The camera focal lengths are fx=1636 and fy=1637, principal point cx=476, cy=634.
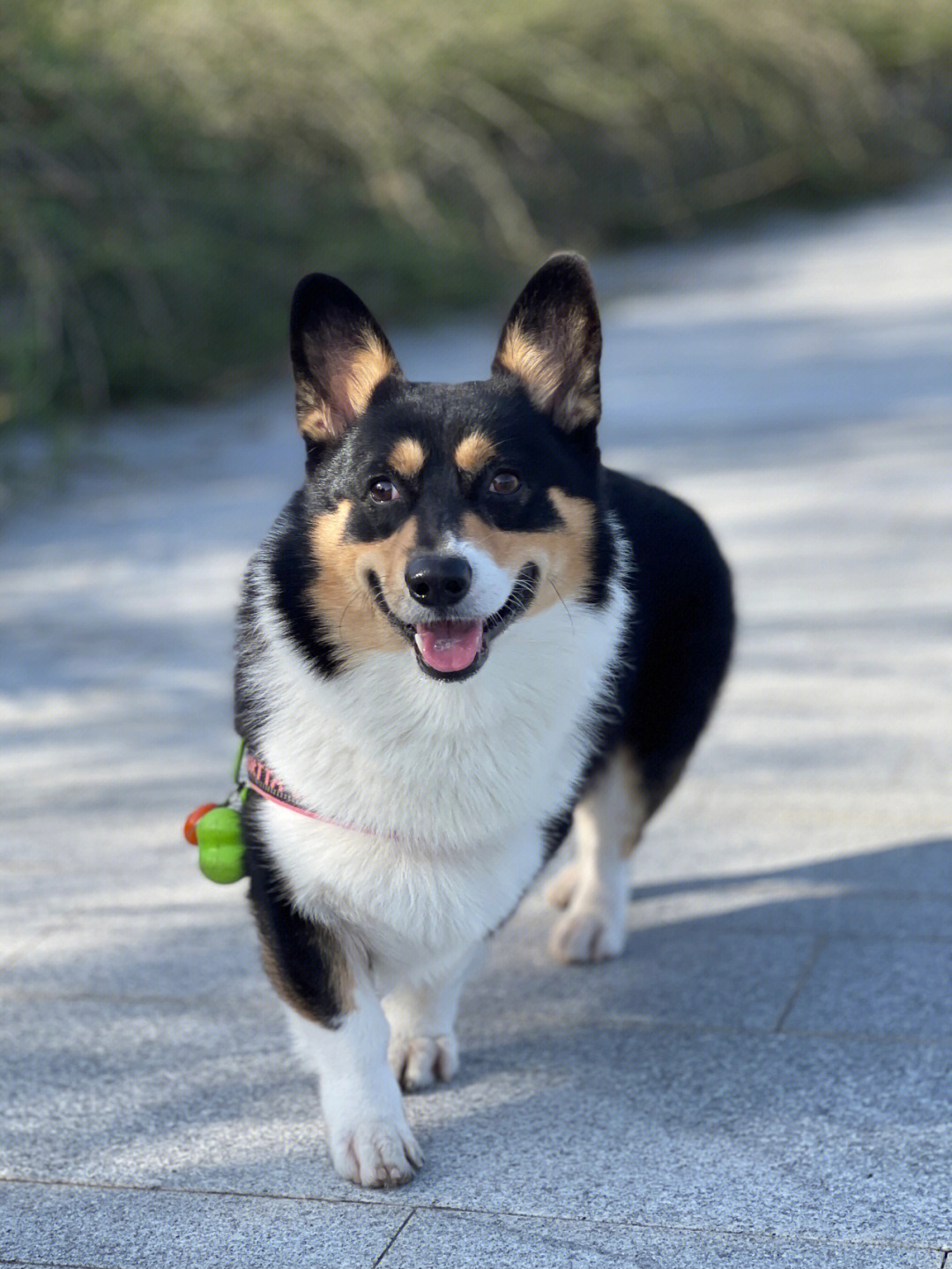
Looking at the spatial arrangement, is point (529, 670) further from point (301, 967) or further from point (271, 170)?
point (271, 170)

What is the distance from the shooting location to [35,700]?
4.99m

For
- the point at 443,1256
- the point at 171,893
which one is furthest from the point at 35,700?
the point at 443,1256

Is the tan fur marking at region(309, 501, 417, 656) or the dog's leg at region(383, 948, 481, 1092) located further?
the dog's leg at region(383, 948, 481, 1092)

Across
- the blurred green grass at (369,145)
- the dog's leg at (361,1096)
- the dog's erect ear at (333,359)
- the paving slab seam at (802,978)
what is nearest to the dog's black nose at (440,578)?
the dog's erect ear at (333,359)

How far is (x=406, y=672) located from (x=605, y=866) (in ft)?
3.17

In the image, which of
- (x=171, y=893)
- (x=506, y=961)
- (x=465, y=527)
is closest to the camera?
(x=465, y=527)

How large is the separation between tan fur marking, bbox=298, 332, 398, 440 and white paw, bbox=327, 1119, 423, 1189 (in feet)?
3.68

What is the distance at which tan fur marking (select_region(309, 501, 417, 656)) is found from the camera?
255cm

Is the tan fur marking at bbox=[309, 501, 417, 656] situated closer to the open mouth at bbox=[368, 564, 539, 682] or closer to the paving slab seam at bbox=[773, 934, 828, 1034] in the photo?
the open mouth at bbox=[368, 564, 539, 682]

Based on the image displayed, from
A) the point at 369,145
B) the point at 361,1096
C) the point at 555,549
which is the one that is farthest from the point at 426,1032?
the point at 369,145

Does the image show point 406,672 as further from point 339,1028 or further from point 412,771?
point 339,1028

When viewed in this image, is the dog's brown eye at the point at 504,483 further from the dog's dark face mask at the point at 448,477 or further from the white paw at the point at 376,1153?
the white paw at the point at 376,1153

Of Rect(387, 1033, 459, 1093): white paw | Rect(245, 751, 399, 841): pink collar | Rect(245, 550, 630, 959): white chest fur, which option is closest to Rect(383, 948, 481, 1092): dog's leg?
Rect(387, 1033, 459, 1093): white paw

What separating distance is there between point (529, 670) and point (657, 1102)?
77cm
